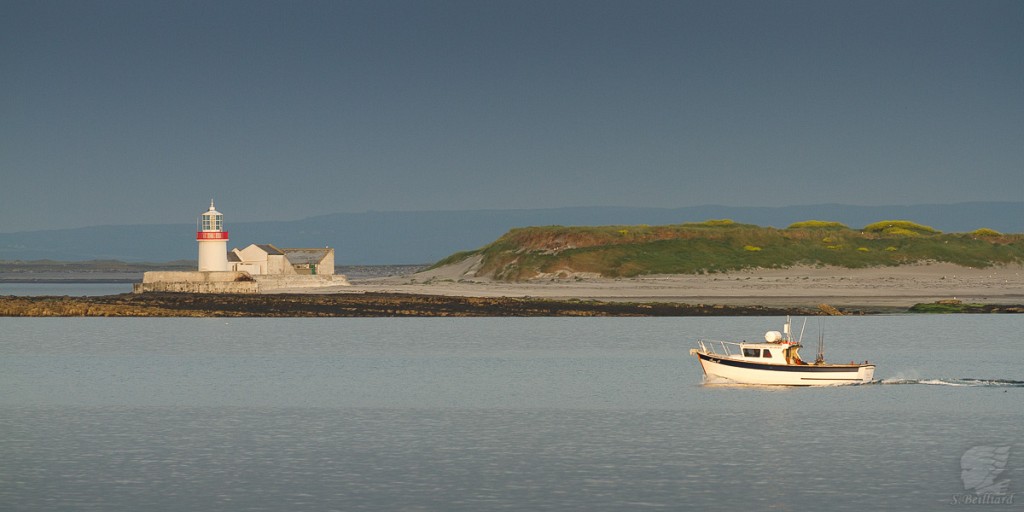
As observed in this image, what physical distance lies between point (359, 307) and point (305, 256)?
3083cm

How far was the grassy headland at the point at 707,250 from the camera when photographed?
103688mm

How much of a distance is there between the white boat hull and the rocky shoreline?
Result: 3148 centimetres

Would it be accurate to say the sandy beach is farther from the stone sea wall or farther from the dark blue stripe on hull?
the dark blue stripe on hull

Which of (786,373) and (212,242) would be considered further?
(212,242)

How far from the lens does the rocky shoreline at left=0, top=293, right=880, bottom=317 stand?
2872 inches

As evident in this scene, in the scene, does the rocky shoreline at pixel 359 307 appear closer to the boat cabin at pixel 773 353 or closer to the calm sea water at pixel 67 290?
the calm sea water at pixel 67 290

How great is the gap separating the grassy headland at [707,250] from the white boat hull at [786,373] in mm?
63411

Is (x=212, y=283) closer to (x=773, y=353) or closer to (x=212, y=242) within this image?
(x=212, y=242)

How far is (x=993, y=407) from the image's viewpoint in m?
32.2

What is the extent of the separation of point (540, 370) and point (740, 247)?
68.9m

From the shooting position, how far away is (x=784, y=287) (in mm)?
89688

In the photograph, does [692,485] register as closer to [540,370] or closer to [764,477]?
[764,477]
